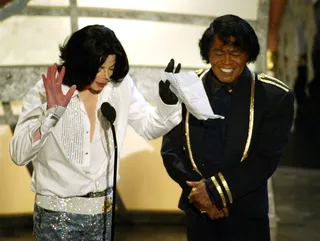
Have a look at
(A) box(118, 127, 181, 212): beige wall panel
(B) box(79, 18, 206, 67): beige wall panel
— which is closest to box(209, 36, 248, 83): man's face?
(B) box(79, 18, 206, 67): beige wall panel

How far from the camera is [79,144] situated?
1604 millimetres

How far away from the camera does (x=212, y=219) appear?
5.96 feet

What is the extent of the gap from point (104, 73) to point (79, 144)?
260 mm

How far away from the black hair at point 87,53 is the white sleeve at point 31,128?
0.16 meters

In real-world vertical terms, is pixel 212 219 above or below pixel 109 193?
below

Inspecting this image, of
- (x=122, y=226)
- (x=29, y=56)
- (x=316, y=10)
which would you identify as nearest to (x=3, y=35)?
(x=29, y=56)

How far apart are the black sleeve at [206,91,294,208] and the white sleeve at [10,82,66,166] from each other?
2.13 ft

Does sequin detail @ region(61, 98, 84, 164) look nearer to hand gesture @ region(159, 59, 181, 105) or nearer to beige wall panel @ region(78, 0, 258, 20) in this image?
hand gesture @ region(159, 59, 181, 105)

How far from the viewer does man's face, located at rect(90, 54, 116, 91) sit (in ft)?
5.31

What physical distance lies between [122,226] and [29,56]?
133cm

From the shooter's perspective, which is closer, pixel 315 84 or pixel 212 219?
pixel 212 219

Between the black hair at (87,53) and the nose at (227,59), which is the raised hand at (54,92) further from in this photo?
the nose at (227,59)

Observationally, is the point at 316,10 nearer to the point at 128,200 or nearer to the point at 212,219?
the point at 128,200

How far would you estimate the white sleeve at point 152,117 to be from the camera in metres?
1.72
